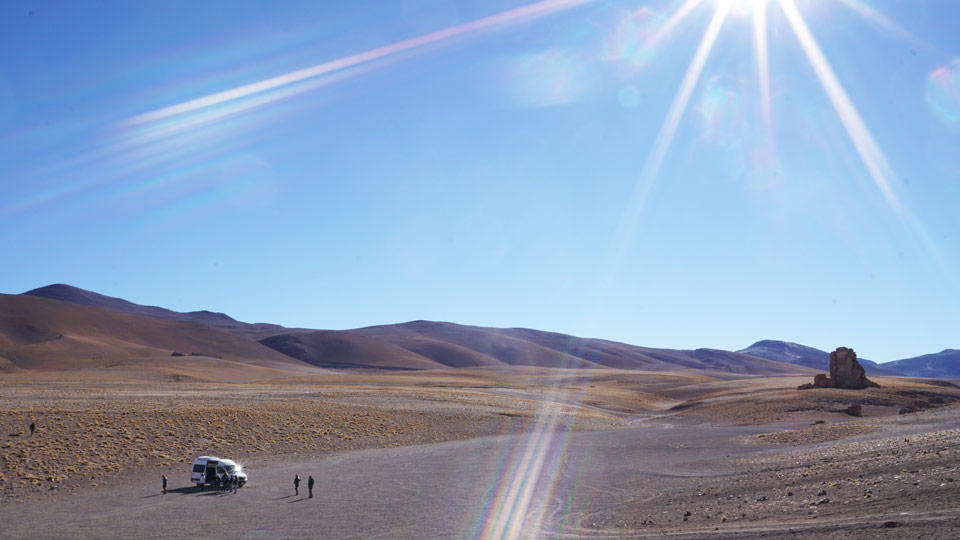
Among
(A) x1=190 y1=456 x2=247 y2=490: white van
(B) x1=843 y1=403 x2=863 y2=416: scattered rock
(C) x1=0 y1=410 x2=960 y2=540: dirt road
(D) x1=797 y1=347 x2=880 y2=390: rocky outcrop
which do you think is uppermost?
(D) x1=797 y1=347 x2=880 y2=390: rocky outcrop

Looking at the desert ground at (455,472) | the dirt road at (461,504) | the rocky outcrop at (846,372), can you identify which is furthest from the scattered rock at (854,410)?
the rocky outcrop at (846,372)

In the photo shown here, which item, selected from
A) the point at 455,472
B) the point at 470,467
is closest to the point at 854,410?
the point at 470,467

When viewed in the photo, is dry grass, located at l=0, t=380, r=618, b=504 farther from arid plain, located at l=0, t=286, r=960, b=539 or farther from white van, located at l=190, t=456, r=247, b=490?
white van, located at l=190, t=456, r=247, b=490

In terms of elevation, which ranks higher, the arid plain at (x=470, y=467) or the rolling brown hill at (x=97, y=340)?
the rolling brown hill at (x=97, y=340)

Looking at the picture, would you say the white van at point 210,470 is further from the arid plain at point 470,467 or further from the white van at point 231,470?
the arid plain at point 470,467

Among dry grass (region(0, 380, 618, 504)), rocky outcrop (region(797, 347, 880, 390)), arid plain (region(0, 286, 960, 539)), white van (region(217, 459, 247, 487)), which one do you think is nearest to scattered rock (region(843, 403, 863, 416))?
arid plain (region(0, 286, 960, 539))

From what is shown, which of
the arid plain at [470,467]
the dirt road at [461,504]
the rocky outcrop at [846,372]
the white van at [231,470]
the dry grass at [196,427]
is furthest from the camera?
the rocky outcrop at [846,372]

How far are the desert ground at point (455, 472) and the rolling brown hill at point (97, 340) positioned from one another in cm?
7411

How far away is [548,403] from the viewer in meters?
69.2

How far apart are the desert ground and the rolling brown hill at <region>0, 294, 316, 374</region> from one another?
74107mm

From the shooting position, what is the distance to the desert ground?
16.9 m

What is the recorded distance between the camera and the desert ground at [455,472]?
1688cm

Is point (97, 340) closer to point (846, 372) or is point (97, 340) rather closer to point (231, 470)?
point (231, 470)

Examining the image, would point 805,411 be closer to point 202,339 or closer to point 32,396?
point 32,396
